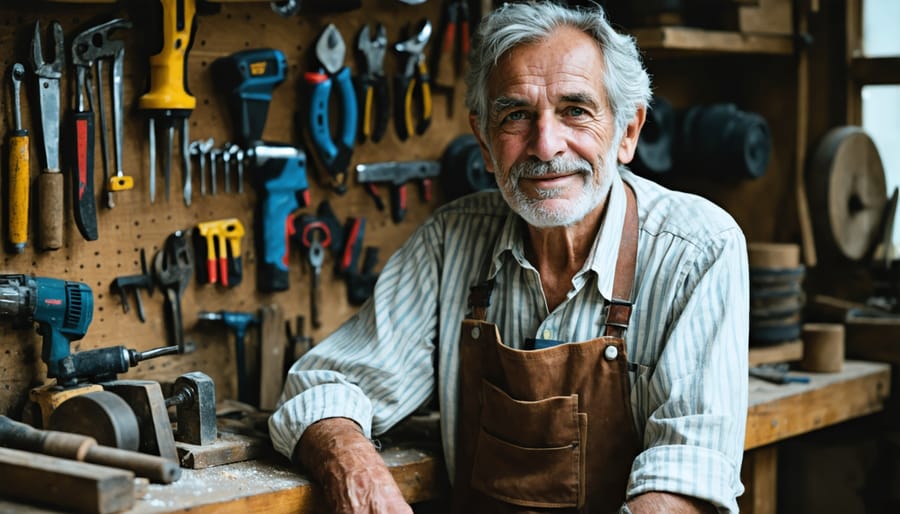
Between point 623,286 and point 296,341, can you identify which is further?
point 296,341

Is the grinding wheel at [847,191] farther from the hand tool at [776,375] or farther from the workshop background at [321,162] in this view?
the hand tool at [776,375]

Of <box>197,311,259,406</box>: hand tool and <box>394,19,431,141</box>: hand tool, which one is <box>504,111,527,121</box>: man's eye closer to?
<box>394,19,431,141</box>: hand tool

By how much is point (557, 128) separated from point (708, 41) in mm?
1164

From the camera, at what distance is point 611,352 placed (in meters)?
2.29

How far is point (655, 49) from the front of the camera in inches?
131

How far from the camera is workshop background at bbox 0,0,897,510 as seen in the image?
2.57 meters

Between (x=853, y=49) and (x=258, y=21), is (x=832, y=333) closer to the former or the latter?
(x=853, y=49)

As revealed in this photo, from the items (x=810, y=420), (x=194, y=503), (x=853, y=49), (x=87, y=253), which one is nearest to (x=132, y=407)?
(x=194, y=503)

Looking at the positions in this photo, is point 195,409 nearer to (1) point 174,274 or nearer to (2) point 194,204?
(1) point 174,274

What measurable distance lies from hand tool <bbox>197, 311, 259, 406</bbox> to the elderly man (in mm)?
448

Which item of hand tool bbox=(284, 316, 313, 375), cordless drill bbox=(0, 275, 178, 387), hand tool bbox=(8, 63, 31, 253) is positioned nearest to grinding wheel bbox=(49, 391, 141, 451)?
cordless drill bbox=(0, 275, 178, 387)

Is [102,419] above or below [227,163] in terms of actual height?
below

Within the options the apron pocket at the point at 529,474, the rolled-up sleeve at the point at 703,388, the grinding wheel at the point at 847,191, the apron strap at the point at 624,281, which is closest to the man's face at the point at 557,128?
the apron strap at the point at 624,281

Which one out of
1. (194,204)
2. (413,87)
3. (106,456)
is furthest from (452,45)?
(106,456)
